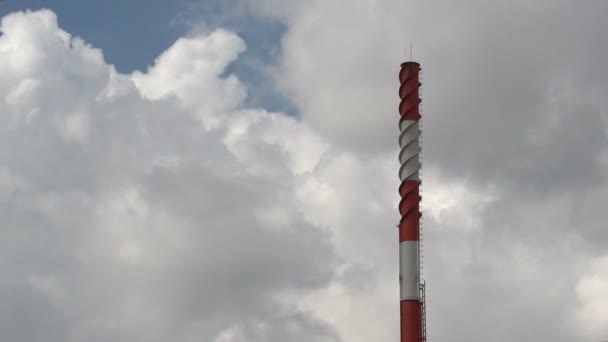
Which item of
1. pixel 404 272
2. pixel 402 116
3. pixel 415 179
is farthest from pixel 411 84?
pixel 404 272

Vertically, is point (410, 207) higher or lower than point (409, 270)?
higher

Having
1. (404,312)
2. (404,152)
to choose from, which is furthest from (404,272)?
(404,152)

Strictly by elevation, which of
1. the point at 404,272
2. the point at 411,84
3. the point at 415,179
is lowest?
the point at 404,272

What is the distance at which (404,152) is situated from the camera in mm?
95438

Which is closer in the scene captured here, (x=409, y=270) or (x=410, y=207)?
(x=409, y=270)

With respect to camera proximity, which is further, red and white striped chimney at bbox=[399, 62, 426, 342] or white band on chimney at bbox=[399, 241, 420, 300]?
white band on chimney at bbox=[399, 241, 420, 300]

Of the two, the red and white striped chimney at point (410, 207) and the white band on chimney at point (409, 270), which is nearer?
the red and white striped chimney at point (410, 207)

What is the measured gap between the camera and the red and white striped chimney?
89.9 m

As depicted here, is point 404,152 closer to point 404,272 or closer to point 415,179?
point 415,179

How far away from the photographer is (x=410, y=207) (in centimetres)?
9294

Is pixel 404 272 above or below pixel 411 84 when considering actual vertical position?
below

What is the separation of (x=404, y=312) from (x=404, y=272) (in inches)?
145

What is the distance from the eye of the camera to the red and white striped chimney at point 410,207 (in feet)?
295

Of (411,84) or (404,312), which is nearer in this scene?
(404,312)
